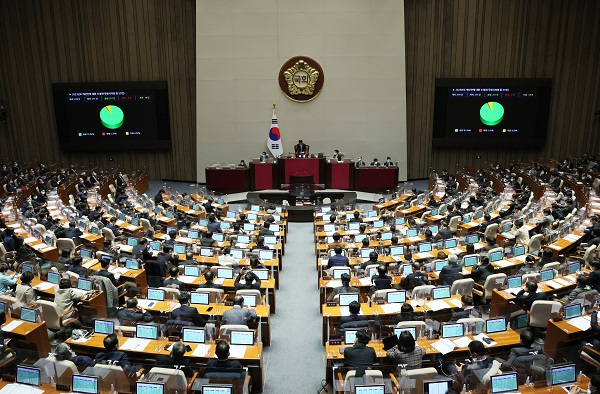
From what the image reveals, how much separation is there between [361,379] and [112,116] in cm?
2170

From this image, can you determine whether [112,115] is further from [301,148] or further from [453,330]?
[453,330]

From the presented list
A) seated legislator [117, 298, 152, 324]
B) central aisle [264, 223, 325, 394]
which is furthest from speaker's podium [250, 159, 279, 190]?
seated legislator [117, 298, 152, 324]

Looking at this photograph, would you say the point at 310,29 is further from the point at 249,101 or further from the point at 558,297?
the point at 558,297

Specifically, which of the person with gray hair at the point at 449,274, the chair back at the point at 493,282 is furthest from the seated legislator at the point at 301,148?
the chair back at the point at 493,282

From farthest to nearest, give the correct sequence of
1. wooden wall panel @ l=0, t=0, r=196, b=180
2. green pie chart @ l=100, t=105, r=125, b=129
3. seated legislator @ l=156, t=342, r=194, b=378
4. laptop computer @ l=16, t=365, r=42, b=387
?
green pie chart @ l=100, t=105, r=125, b=129
wooden wall panel @ l=0, t=0, r=196, b=180
seated legislator @ l=156, t=342, r=194, b=378
laptop computer @ l=16, t=365, r=42, b=387

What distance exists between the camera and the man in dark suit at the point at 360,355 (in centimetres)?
677

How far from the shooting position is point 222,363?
6.59 metres

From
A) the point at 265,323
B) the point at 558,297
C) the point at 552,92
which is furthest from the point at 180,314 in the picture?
the point at 552,92

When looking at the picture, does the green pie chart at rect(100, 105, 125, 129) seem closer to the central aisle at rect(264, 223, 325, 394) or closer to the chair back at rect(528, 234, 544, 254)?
the central aisle at rect(264, 223, 325, 394)

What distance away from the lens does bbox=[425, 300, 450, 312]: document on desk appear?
28.5 ft

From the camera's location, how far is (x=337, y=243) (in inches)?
509

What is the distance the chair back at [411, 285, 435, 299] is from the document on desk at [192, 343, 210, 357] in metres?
3.83

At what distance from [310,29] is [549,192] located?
1256 centimetres

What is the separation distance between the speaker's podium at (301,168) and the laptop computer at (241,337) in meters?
14.9
